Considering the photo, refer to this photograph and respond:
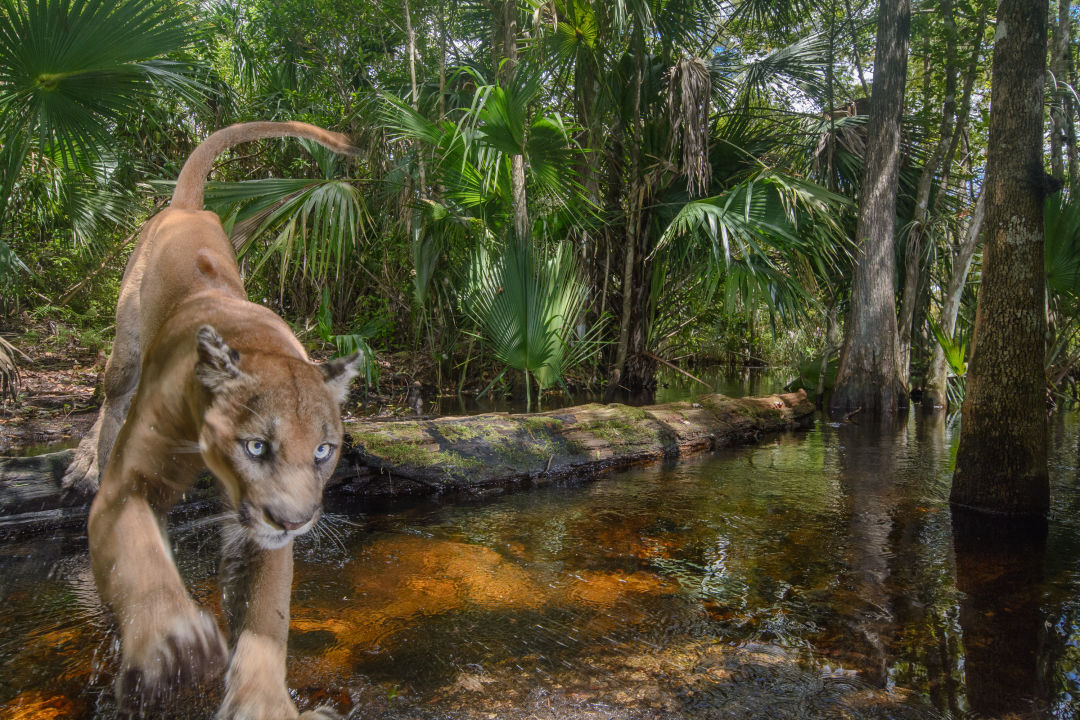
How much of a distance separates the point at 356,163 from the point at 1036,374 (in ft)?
29.0

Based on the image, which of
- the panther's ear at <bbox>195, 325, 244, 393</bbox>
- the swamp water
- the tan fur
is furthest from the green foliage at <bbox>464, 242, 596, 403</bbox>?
the panther's ear at <bbox>195, 325, 244, 393</bbox>

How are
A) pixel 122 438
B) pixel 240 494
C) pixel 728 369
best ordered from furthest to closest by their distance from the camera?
pixel 728 369 → pixel 122 438 → pixel 240 494

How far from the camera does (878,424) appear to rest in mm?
8703

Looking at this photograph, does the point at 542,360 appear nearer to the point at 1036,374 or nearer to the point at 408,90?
the point at 1036,374

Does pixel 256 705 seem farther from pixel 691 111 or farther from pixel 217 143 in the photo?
pixel 691 111

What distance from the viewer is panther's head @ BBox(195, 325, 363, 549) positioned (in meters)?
1.83

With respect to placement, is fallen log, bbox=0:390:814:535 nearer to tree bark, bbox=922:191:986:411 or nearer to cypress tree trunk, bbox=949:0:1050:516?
cypress tree trunk, bbox=949:0:1050:516

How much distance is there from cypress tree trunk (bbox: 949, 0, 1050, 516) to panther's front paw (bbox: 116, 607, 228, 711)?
4.29 metres

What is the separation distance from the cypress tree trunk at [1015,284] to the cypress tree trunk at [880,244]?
17.7 feet

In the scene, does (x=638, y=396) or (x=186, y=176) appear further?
(x=638, y=396)

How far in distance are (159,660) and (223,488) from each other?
1.65 ft

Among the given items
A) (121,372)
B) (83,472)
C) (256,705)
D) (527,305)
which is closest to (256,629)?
(256,705)

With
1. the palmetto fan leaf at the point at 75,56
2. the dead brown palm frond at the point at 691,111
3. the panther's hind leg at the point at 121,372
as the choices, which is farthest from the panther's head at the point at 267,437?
the dead brown palm frond at the point at 691,111

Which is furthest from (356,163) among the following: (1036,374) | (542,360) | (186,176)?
(1036,374)
